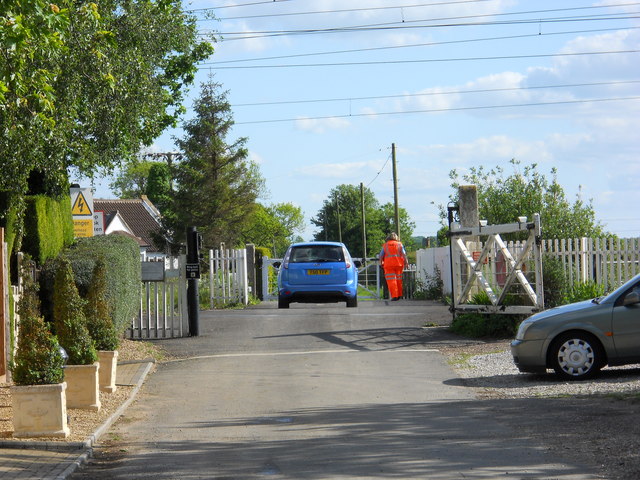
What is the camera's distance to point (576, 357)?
13.5m

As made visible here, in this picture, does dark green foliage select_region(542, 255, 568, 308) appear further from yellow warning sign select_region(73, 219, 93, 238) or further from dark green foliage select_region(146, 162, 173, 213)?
dark green foliage select_region(146, 162, 173, 213)

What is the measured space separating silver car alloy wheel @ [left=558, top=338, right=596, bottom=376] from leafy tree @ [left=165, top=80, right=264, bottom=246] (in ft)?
165

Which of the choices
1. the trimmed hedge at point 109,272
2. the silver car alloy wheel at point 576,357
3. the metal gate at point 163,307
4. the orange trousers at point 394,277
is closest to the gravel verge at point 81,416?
the trimmed hedge at point 109,272

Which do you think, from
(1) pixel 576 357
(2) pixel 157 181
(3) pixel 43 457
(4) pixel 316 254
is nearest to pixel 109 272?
(3) pixel 43 457

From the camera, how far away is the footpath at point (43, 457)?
8273 millimetres

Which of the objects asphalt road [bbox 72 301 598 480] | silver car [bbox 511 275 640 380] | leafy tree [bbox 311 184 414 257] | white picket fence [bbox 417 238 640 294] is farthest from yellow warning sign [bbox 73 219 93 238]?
leafy tree [bbox 311 184 414 257]

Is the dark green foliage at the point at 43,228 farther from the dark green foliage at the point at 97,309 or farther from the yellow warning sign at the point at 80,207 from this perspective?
the dark green foliage at the point at 97,309

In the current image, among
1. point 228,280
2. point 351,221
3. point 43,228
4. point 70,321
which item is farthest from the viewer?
point 351,221

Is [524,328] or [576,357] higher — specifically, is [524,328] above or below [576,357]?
above

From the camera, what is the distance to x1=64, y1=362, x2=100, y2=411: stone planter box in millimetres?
11672

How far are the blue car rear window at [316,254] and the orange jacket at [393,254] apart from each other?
3998 mm

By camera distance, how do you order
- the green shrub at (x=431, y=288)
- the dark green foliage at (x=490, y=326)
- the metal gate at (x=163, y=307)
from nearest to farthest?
1. the dark green foliage at (x=490, y=326)
2. the metal gate at (x=163, y=307)
3. the green shrub at (x=431, y=288)

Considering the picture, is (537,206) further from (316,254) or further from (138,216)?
(138,216)

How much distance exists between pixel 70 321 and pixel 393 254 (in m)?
17.2
